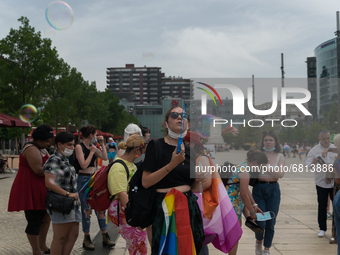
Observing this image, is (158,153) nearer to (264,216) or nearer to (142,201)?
(142,201)

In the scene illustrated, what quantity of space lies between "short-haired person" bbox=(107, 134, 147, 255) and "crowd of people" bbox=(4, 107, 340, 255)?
10 millimetres

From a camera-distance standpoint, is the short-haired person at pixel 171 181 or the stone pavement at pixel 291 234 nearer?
the short-haired person at pixel 171 181

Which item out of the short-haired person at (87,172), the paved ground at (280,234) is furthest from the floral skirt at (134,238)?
the short-haired person at (87,172)

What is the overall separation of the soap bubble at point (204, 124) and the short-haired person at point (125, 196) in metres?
0.67

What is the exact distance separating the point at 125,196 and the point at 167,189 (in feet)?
3.66

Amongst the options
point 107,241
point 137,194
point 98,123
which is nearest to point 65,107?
point 98,123

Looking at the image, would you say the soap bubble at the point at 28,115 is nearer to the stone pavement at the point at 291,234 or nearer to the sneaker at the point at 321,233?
the stone pavement at the point at 291,234

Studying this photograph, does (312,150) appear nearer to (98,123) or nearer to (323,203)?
(323,203)

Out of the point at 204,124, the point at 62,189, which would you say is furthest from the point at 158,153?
the point at 62,189

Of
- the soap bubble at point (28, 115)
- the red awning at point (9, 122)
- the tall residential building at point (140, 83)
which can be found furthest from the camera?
the tall residential building at point (140, 83)

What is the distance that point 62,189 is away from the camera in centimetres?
412

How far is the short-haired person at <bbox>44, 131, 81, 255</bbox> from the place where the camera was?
4.09 m

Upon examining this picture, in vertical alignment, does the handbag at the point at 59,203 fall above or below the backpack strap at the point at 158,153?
below

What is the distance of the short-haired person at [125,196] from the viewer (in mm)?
3875
